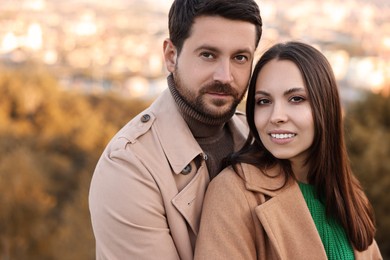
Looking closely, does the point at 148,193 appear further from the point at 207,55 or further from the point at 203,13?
the point at 203,13

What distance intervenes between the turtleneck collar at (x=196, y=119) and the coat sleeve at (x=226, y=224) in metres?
0.37

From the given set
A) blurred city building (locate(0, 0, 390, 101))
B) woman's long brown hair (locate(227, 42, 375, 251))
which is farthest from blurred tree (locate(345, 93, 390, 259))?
blurred city building (locate(0, 0, 390, 101))

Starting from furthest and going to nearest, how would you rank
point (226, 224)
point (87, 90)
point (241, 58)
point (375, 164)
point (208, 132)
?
point (87, 90), point (375, 164), point (208, 132), point (241, 58), point (226, 224)

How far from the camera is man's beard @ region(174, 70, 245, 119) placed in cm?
258

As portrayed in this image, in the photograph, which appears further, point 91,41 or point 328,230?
point 91,41

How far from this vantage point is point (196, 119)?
268 cm

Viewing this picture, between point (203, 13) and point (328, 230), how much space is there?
3.64 feet

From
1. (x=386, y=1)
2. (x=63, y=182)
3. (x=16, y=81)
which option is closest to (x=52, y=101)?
(x=16, y=81)

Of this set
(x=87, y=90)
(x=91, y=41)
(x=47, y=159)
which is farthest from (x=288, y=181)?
(x=87, y=90)

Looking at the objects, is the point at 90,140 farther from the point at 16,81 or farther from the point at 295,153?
the point at 295,153

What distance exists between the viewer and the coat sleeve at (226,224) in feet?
7.41

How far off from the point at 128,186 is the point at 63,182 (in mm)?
21237

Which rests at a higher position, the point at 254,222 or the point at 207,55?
the point at 207,55

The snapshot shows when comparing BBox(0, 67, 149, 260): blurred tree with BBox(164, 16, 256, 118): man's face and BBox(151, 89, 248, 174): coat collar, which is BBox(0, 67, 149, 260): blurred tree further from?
BBox(164, 16, 256, 118): man's face
